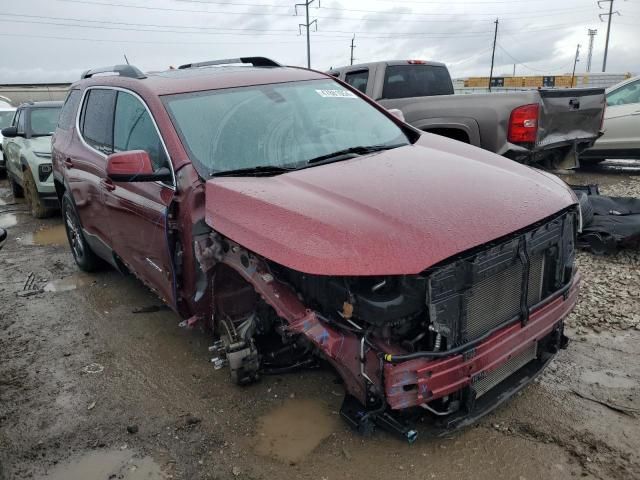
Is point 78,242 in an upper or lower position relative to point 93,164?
lower

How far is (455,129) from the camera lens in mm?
6730

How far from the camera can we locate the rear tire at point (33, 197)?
26.1 feet

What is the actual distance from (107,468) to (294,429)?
978 mm

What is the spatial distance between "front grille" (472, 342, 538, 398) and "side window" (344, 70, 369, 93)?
5692 mm

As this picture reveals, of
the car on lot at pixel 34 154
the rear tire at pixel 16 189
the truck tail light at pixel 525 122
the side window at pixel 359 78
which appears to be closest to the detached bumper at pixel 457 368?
the truck tail light at pixel 525 122

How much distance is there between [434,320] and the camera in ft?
7.42

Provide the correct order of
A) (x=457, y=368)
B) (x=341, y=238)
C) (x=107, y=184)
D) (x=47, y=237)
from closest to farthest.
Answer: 1. (x=341, y=238)
2. (x=457, y=368)
3. (x=107, y=184)
4. (x=47, y=237)

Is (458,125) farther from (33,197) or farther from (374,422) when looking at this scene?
(33,197)

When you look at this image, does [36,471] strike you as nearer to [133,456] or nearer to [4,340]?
[133,456]

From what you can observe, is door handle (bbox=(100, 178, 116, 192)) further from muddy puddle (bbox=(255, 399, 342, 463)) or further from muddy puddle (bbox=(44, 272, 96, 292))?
muddy puddle (bbox=(255, 399, 342, 463))

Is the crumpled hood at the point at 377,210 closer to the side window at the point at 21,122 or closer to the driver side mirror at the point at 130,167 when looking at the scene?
the driver side mirror at the point at 130,167

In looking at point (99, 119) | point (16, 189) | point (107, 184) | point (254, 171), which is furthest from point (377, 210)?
point (16, 189)

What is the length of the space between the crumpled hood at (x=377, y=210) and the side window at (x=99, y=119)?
5.59 feet

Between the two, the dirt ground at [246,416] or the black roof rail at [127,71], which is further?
the black roof rail at [127,71]
